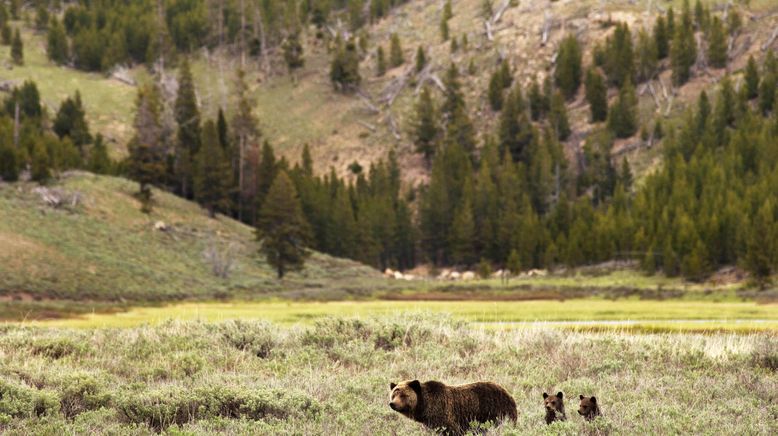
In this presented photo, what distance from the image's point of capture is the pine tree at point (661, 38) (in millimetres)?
133875

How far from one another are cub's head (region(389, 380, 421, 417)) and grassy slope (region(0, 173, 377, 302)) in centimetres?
5168

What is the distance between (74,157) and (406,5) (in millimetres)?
103941

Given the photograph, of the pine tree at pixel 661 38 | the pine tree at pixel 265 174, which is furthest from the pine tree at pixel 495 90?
the pine tree at pixel 265 174

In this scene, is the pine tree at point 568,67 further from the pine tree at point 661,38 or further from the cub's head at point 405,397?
the cub's head at point 405,397

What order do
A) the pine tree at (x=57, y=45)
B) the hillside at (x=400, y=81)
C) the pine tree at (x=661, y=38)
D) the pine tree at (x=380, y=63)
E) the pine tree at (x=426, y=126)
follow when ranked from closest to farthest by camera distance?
the pine tree at (x=426, y=126), the pine tree at (x=661, y=38), the hillside at (x=400, y=81), the pine tree at (x=380, y=63), the pine tree at (x=57, y=45)

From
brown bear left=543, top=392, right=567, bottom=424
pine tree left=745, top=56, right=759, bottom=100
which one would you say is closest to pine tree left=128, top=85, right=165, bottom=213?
brown bear left=543, top=392, right=567, bottom=424

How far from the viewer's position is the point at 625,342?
63.9 feet

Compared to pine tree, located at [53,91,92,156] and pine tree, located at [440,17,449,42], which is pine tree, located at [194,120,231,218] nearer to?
pine tree, located at [53,91,92,156]

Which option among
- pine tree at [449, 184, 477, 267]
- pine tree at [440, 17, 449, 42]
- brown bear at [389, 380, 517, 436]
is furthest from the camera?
pine tree at [440, 17, 449, 42]

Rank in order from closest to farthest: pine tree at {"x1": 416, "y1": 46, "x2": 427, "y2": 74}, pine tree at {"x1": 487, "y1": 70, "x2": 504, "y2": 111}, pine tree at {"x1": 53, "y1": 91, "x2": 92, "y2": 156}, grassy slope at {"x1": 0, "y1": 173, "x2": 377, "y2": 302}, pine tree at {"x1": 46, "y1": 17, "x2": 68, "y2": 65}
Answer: grassy slope at {"x1": 0, "y1": 173, "x2": 377, "y2": 302}
pine tree at {"x1": 53, "y1": 91, "x2": 92, "y2": 156}
pine tree at {"x1": 487, "y1": 70, "x2": 504, "y2": 111}
pine tree at {"x1": 416, "y1": 46, "x2": 427, "y2": 74}
pine tree at {"x1": 46, "y1": 17, "x2": 68, "y2": 65}

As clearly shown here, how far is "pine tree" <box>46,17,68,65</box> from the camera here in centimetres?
16975

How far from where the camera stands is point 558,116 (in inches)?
5197

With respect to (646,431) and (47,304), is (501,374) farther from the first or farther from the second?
(47,304)

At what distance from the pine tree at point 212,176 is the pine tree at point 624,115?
61834mm
